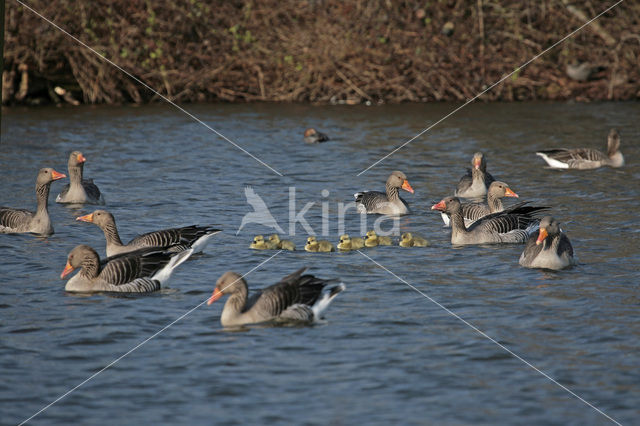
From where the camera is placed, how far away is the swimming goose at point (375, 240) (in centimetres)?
1487

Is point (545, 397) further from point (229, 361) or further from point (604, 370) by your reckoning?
point (229, 361)

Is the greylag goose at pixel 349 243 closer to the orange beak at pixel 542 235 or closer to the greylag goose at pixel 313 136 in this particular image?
the orange beak at pixel 542 235

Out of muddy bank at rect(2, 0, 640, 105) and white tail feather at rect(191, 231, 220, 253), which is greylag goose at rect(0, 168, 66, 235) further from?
muddy bank at rect(2, 0, 640, 105)

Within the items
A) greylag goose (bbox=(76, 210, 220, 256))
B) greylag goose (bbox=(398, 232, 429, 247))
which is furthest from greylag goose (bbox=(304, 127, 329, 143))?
greylag goose (bbox=(76, 210, 220, 256))

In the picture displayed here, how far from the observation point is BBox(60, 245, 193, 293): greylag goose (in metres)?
12.2

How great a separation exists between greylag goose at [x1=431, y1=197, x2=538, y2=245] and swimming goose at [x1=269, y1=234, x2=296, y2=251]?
2.60 m

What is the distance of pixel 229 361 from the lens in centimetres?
976

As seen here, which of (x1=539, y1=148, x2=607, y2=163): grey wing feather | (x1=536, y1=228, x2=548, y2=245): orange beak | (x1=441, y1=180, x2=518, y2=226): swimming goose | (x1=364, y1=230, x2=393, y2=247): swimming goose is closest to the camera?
(x1=536, y1=228, x2=548, y2=245): orange beak

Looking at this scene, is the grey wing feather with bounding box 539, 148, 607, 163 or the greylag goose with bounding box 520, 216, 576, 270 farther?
the grey wing feather with bounding box 539, 148, 607, 163

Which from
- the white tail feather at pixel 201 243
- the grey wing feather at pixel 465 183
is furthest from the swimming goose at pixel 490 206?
the white tail feather at pixel 201 243

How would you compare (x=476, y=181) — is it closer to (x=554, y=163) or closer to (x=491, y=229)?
(x=554, y=163)

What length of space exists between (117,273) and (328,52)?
22.8 meters

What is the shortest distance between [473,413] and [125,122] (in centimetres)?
2374

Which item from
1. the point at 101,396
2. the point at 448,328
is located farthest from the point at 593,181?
the point at 101,396
